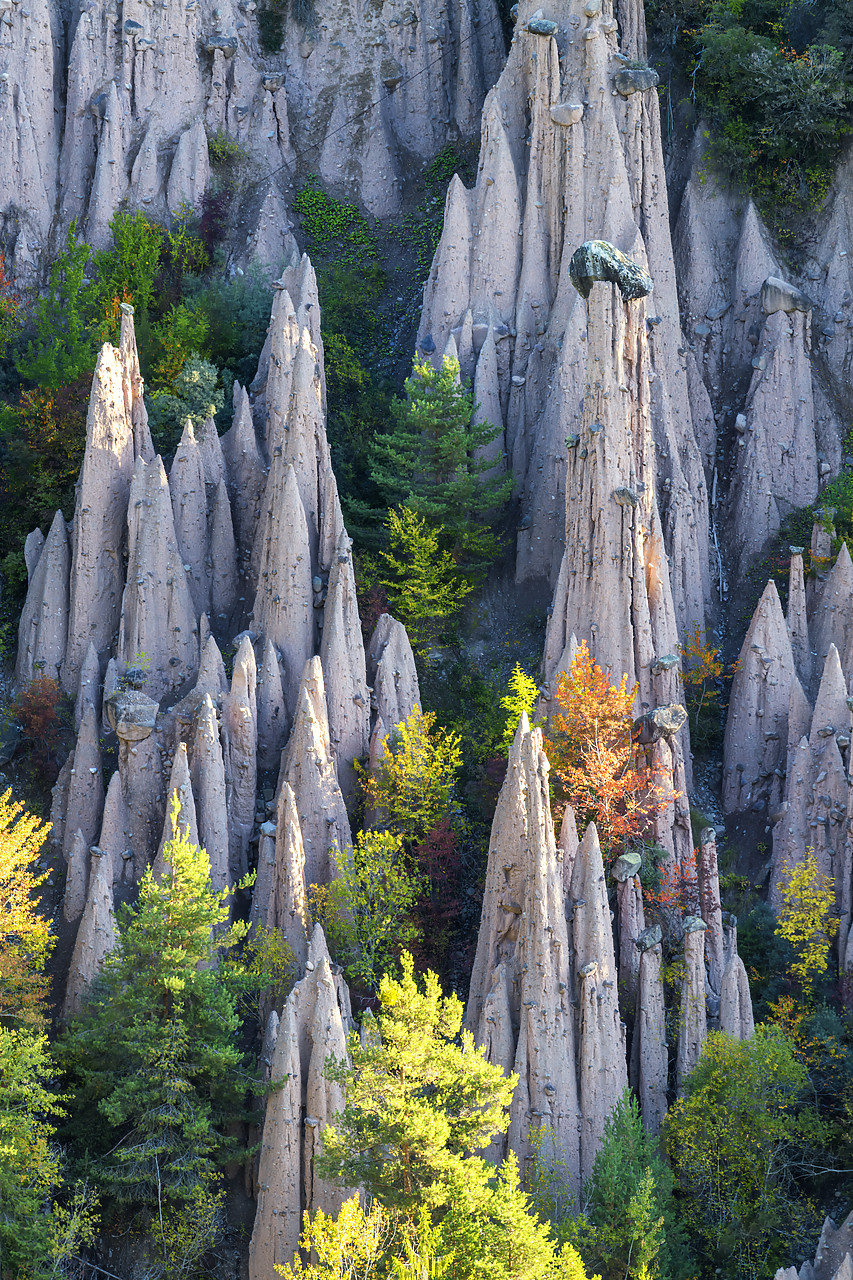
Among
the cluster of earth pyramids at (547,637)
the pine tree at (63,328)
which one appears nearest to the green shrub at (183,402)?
the cluster of earth pyramids at (547,637)

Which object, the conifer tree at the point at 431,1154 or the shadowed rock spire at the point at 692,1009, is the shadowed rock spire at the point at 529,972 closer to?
the shadowed rock spire at the point at 692,1009

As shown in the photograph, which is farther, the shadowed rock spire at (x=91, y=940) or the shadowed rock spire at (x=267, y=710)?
the shadowed rock spire at (x=267, y=710)

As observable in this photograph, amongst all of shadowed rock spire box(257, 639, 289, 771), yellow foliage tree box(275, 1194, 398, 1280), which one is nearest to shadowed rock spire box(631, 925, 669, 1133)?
yellow foliage tree box(275, 1194, 398, 1280)

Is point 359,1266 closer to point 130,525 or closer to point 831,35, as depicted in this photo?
point 130,525

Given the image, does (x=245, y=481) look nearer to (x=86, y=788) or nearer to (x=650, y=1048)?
(x=86, y=788)

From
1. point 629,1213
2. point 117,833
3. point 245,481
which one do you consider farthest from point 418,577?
point 629,1213

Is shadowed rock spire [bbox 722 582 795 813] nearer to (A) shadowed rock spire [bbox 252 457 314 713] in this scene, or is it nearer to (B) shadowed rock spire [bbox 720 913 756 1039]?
(B) shadowed rock spire [bbox 720 913 756 1039]
